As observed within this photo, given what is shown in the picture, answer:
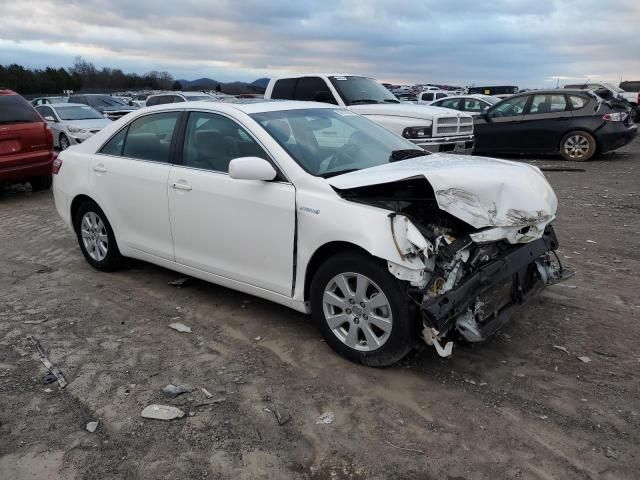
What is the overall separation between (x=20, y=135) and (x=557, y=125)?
11.3 m

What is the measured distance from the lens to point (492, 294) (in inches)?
150

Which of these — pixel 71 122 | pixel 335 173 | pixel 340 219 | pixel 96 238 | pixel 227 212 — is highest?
pixel 335 173

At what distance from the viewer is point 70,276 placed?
19.1 feet

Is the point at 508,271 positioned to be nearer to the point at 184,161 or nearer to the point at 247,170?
the point at 247,170

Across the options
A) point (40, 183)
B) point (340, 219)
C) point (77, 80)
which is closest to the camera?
point (340, 219)

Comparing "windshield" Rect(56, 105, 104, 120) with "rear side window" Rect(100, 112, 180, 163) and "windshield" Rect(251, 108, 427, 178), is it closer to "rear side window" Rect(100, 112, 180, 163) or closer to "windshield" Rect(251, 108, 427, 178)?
"rear side window" Rect(100, 112, 180, 163)

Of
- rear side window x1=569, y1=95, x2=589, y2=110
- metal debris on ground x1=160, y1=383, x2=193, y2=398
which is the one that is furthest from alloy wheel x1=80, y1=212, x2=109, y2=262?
rear side window x1=569, y1=95, x2=589, y2=110

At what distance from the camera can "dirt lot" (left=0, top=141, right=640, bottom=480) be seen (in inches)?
115

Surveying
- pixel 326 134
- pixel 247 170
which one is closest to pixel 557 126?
pixel 326 134

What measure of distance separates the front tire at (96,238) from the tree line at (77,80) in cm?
5780

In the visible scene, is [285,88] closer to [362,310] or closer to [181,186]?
[181,186]

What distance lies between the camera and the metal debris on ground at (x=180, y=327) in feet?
14.8

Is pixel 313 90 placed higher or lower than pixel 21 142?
higher

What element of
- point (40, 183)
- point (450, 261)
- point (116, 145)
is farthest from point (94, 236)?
point (40, 183)
